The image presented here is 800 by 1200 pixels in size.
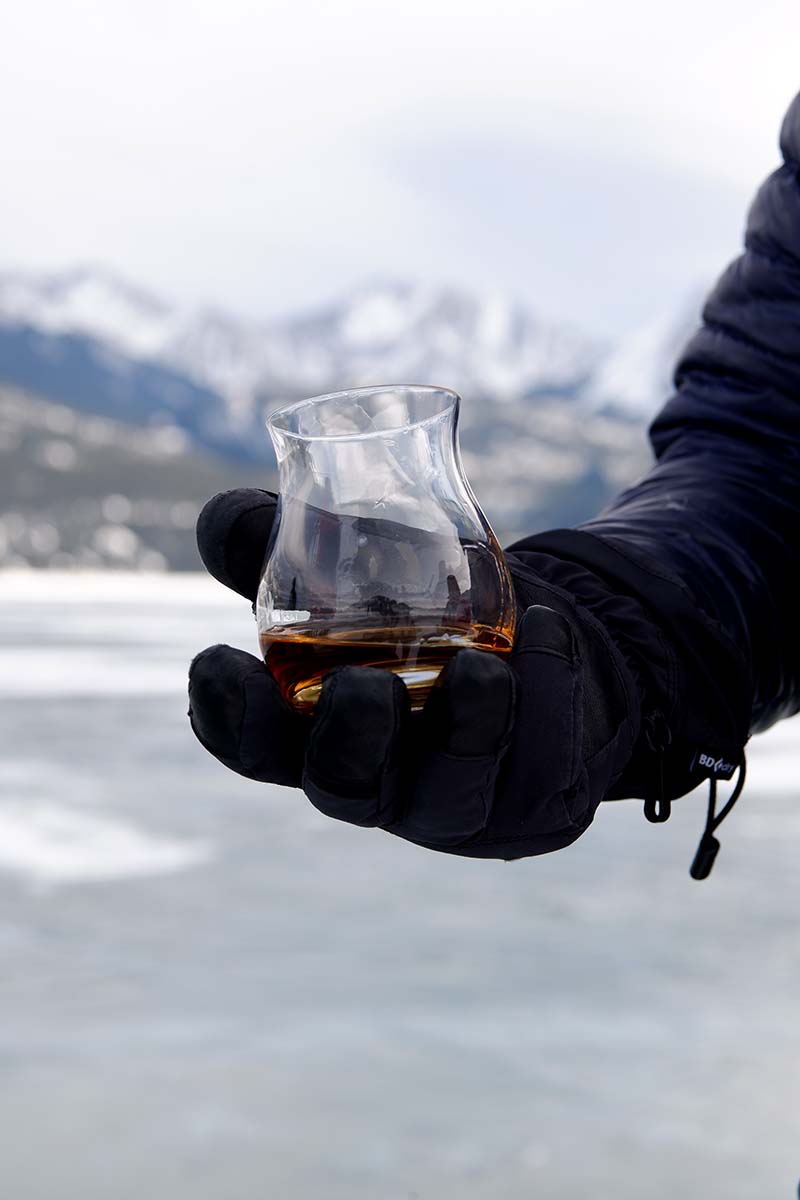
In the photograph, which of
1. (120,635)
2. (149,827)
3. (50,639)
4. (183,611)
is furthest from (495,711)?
(183,611)

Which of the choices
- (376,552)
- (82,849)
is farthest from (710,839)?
(82,849)

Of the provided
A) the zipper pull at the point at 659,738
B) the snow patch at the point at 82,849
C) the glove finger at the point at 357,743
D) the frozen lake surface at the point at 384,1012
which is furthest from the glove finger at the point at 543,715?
the snow patch at the point at 82,849

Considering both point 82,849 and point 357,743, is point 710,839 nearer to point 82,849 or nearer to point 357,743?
point 357,743

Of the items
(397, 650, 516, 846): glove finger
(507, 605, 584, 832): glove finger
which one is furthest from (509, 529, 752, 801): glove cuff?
(397, 650, 516, 846): glove finger

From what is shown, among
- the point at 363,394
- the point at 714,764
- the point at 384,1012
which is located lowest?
the point at 384,1012

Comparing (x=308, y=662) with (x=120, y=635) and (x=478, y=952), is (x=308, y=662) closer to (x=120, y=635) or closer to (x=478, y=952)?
(x=478, y=952)
